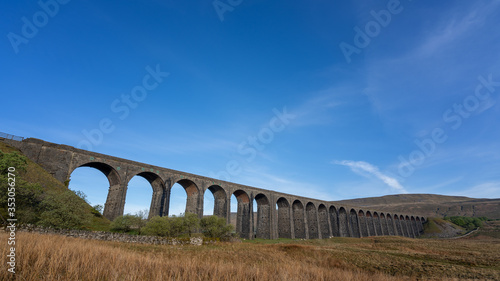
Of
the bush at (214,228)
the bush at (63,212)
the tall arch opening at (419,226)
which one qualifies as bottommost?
the tall arch opening at (419,226)

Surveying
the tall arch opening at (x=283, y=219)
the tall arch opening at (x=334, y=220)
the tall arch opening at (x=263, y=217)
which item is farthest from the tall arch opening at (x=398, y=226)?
the tall arch opening at (x=263, y=217)

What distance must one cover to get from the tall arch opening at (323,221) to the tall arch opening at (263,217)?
18474 mm

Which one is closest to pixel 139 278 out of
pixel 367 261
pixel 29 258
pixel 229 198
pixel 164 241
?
pixel 29 258

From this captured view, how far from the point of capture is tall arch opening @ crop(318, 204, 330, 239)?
58.2 metres

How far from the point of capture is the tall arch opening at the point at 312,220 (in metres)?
55.1

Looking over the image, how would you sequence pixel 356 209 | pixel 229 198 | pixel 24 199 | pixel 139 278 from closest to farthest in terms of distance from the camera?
pixel 139 278 → pixel 24 199 → pixel 229 198 → pixel 356 209

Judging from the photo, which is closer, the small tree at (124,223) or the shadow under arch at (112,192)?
the small tree at (124,223)

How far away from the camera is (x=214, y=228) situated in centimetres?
2873

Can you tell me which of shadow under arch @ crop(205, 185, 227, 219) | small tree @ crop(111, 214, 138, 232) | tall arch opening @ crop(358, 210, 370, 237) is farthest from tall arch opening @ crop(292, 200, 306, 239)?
small tree @ crop(111, 214, 138, 232)

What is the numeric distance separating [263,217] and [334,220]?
27575 mm

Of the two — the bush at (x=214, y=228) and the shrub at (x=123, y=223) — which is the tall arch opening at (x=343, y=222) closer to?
the bush at (x=214, y=228)

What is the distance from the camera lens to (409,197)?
190750mm

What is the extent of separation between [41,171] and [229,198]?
25872 millimetres

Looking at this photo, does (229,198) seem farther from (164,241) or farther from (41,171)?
(41,171)
